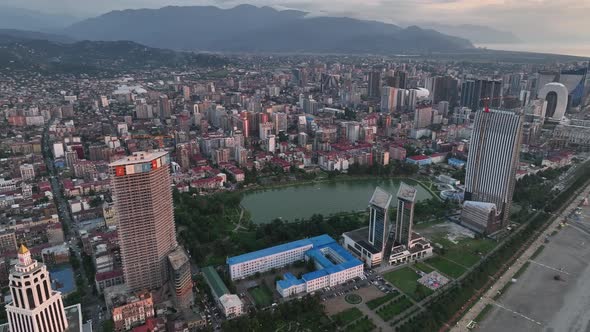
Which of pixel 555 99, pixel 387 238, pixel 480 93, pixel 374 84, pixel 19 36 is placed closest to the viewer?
pixel 387 238

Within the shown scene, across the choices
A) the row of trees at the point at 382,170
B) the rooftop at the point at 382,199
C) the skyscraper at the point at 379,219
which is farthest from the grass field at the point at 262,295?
the row of trees at the point at 382,170

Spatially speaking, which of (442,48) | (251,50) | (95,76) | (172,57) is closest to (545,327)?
(95,76)

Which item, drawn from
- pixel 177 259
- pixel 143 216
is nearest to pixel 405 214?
pixel 177 259

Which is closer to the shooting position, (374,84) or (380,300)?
(380,300)

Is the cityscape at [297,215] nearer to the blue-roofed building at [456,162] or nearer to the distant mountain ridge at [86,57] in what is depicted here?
the blue-roofed building at [456,162]

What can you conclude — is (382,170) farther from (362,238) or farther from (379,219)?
(379,219)

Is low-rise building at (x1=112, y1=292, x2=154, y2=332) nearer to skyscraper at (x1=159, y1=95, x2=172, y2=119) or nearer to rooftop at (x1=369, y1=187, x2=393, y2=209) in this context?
rooftop at (x1=369, y1=187, x2=393, y2=209)

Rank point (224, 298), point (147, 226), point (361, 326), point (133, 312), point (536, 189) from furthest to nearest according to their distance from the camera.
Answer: point (536, 189), point (224, 298), point (147, 226), point (361, 326), point (133, 312)
